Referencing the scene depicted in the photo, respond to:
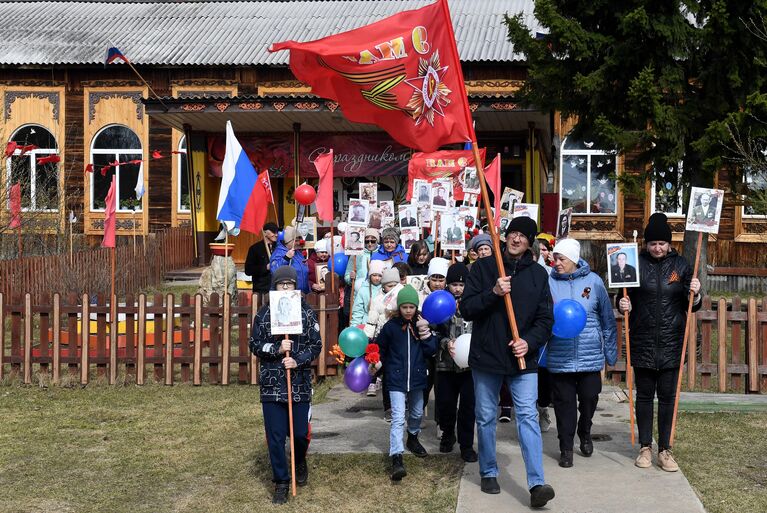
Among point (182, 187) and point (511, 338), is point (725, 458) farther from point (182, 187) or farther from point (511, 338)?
point (182, 187)

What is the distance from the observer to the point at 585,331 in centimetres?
735

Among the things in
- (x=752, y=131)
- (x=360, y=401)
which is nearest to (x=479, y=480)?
(x=360, y=401)

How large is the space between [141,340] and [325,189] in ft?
10.3

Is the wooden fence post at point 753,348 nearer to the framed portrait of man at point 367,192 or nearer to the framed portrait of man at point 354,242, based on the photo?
the framed portrait of man at point 354,242

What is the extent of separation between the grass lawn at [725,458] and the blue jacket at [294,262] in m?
4.67

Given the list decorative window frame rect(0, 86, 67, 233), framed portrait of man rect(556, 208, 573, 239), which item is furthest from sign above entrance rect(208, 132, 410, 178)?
framed portrait of man rect(556, 208, 573, 239)

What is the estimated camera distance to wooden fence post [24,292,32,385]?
36.8 feet

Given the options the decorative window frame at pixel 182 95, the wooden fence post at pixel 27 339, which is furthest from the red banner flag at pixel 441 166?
the decorative window frame at pixel 182 95

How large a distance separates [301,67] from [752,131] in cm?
647

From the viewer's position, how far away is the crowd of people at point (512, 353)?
644 cm

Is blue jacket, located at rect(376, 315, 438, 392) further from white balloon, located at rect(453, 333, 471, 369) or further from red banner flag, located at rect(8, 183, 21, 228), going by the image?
red banner flag, located at rect(8, 183, 21, 228)

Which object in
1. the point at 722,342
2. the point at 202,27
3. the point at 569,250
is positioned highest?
the point at 202,27

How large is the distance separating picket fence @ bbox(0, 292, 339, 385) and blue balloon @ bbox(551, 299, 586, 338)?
14.7ft

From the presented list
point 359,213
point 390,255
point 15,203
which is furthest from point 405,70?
point 15,203
